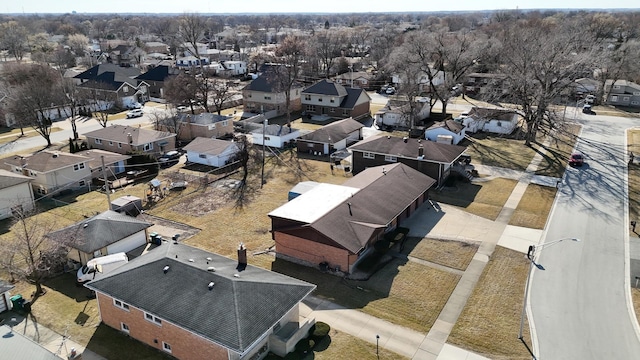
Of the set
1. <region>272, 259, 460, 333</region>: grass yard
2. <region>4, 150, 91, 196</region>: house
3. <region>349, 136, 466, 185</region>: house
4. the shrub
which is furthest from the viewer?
<region>349, 136, 466, 185</region>: house

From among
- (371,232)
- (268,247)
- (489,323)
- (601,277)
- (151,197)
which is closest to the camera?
(489,323)

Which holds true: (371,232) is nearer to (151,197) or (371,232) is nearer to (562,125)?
(151,197)

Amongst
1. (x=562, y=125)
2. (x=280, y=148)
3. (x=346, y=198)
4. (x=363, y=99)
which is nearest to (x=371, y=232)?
(x=346, y=198)

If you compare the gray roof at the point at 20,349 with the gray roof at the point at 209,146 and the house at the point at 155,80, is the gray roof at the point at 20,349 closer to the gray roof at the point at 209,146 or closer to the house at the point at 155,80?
Answer: the gray roof at the point at 209,146

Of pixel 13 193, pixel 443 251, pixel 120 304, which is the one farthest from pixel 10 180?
pixel 443 251

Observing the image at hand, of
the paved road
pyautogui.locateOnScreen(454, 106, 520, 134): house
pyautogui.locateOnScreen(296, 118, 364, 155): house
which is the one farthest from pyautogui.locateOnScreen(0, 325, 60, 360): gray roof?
pyautogui.locateOnScreen(454, 106, 520, 134): house

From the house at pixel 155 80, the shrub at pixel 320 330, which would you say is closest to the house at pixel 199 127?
the house at pixel 155 80

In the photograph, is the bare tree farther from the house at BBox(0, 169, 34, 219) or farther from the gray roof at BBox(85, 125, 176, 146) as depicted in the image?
→ the gray roof at BBox(85, 125, 176, 146)
